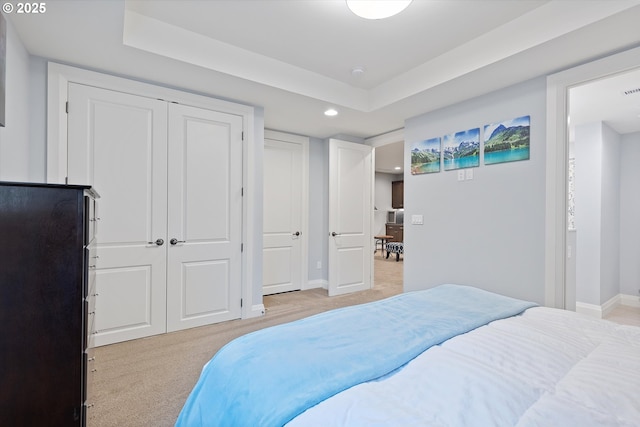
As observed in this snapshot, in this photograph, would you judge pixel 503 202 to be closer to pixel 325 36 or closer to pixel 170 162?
pixel 325 36

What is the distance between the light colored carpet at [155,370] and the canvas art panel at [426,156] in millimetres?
2041

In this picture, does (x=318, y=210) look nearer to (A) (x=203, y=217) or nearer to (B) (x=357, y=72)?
(A) (x=203, y=217)

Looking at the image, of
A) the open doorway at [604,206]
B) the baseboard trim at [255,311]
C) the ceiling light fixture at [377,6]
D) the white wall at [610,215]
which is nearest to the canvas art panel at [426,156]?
the open doorway at [604,206]

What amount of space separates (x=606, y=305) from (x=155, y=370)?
16.1 ft

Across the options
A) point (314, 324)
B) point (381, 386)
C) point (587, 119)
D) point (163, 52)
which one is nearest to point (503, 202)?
point (587, 119)

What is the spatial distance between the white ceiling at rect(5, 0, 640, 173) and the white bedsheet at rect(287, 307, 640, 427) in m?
2.02

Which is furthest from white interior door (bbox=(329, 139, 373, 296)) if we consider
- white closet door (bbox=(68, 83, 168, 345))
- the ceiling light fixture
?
the ceiling light fixture

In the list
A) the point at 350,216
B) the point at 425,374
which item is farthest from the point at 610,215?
the point at 425,374

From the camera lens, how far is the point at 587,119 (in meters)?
3.62

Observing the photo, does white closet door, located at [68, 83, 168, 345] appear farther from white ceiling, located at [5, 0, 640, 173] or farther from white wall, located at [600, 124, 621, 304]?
white wall, located at [600, 124, 621, 304]

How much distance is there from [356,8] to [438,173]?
207 cm

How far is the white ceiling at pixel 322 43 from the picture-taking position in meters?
2.01

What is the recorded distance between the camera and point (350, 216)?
4.50 meters

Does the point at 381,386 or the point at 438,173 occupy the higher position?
the point at 438,173
